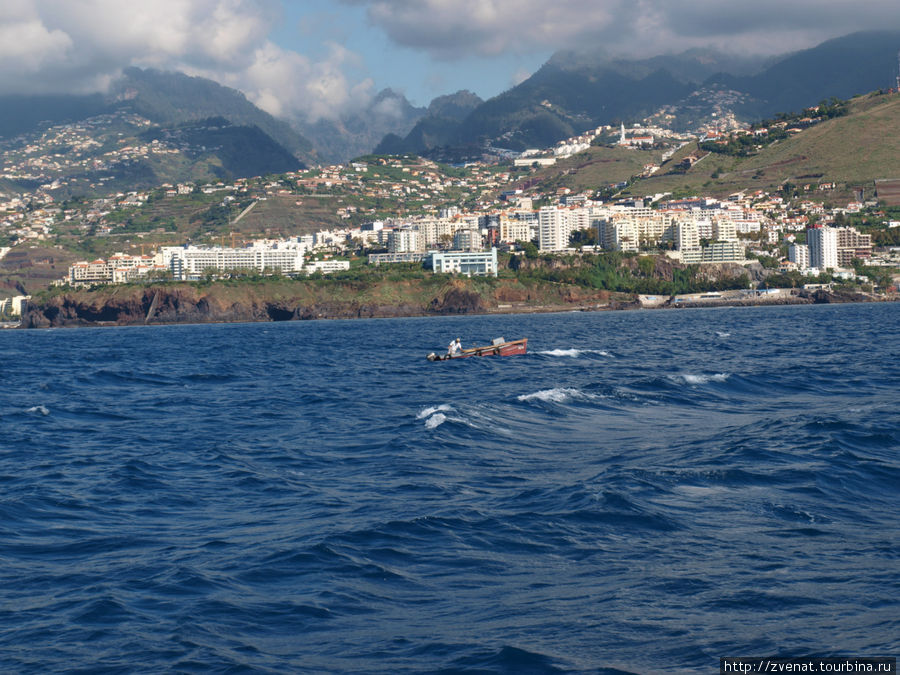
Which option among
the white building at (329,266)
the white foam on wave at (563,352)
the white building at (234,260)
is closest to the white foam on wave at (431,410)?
the white foam on wave at (563,352)

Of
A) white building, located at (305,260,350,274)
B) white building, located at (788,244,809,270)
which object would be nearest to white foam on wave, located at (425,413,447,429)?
white building, located at (788,244,809,270)

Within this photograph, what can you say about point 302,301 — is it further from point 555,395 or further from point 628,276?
point 555,395

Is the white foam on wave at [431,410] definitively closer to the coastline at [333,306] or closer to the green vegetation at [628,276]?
the coastline at [333,306]

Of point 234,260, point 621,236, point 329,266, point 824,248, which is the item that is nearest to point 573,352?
point 824,248

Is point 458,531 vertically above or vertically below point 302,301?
below

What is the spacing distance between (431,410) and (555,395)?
5.17 m

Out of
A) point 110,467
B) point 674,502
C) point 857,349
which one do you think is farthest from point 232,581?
point 857,349

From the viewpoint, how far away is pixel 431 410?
108 feet

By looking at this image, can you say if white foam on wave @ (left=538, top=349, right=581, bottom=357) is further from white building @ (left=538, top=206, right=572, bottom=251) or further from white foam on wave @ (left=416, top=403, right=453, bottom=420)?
white building @ (left=538, top=206, right=572, bottom=251)

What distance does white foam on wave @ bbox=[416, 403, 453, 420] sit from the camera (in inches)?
1249

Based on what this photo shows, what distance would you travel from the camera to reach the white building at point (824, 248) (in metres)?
160

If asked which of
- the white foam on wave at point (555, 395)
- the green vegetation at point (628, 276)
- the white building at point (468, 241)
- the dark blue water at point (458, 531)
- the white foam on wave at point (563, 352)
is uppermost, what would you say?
the white building at point (468, 241)

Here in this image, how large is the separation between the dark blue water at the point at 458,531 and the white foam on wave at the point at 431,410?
244mm

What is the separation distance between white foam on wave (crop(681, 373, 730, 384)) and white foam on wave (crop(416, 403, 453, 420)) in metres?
11.2
